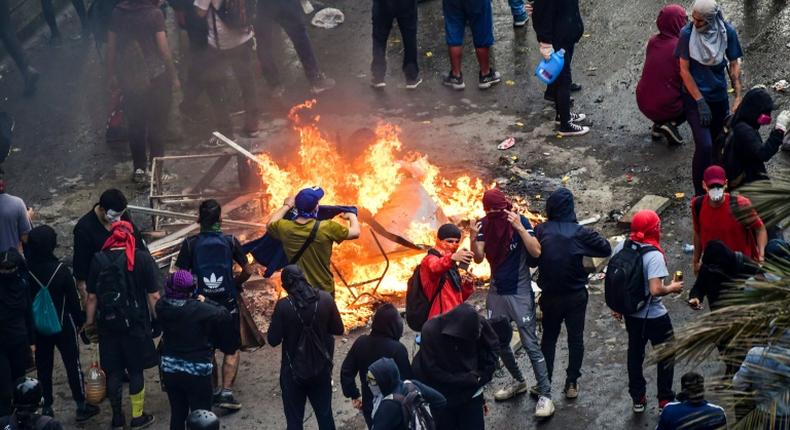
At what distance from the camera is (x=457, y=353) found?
766cm

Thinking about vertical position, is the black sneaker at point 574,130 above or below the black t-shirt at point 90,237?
below

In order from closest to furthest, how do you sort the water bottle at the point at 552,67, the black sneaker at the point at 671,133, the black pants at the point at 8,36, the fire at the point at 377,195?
the fire at the point at 377,195, the black sneaker at the point at 671,133, the water bottle at the point at 552,67, the black pants at the point at 8,36

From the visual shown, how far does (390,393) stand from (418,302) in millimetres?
1459

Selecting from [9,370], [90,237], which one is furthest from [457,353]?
[9,370]

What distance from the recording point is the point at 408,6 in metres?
13.8

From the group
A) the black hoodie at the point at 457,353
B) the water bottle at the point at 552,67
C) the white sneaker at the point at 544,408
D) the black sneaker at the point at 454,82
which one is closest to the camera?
the black hoodie at the point at 457,353

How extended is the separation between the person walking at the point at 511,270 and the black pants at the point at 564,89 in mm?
4300

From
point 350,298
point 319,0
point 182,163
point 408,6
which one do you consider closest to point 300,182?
point 350,298

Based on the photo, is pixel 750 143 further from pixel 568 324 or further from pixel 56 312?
pixel 56 312

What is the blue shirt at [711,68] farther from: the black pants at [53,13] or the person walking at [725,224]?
the black pants at [53,13]

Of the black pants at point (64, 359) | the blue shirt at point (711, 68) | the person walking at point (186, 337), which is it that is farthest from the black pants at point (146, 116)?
the blue shirt at point (711, 68)

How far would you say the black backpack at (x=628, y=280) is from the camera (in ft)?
26.8

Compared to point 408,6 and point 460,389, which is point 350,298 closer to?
point 460,389

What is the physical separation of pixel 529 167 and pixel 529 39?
9.92 feet
